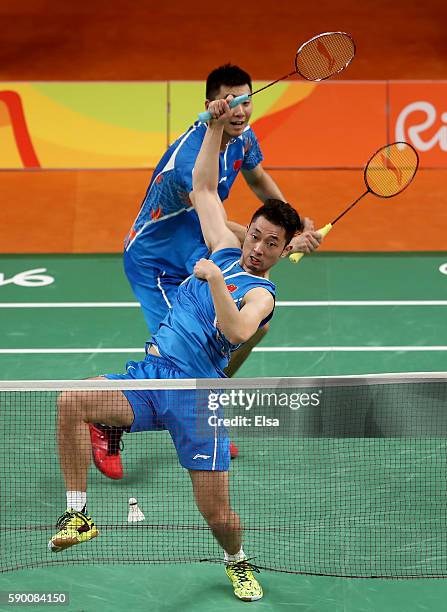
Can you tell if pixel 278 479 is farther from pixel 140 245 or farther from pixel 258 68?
pixel 258 68

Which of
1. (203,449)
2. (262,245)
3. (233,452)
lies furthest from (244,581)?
(262,245)

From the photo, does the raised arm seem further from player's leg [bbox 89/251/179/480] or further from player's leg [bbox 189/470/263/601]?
player's leg [bbox 189/470/263/601]

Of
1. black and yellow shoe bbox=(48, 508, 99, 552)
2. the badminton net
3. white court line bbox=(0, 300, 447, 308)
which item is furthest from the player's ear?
white court line bbox=(0, 300, 447, 308)

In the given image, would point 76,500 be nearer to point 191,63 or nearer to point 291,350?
point 291,350

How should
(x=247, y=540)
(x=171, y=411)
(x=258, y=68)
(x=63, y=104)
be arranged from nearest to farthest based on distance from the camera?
(x=171, y=411) < (x=247, y=540) < (x=63, y=104) < (x=258, y=68)

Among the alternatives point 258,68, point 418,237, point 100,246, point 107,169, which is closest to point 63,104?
point 107,169

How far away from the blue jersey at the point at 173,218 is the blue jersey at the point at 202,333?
1146mm

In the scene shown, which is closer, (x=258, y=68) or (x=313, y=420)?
(x=313, y=420)

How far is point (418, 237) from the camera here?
11148 mm

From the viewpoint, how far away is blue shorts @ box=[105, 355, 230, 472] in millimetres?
5797

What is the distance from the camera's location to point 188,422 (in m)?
5.83

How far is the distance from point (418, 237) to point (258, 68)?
4.03 meters

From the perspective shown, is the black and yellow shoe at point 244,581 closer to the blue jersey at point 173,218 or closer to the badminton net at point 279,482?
the badminton net at point 279,482

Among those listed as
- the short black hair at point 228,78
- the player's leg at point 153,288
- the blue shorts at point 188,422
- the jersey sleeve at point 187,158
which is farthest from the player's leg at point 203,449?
the short black hair at point 228,78
